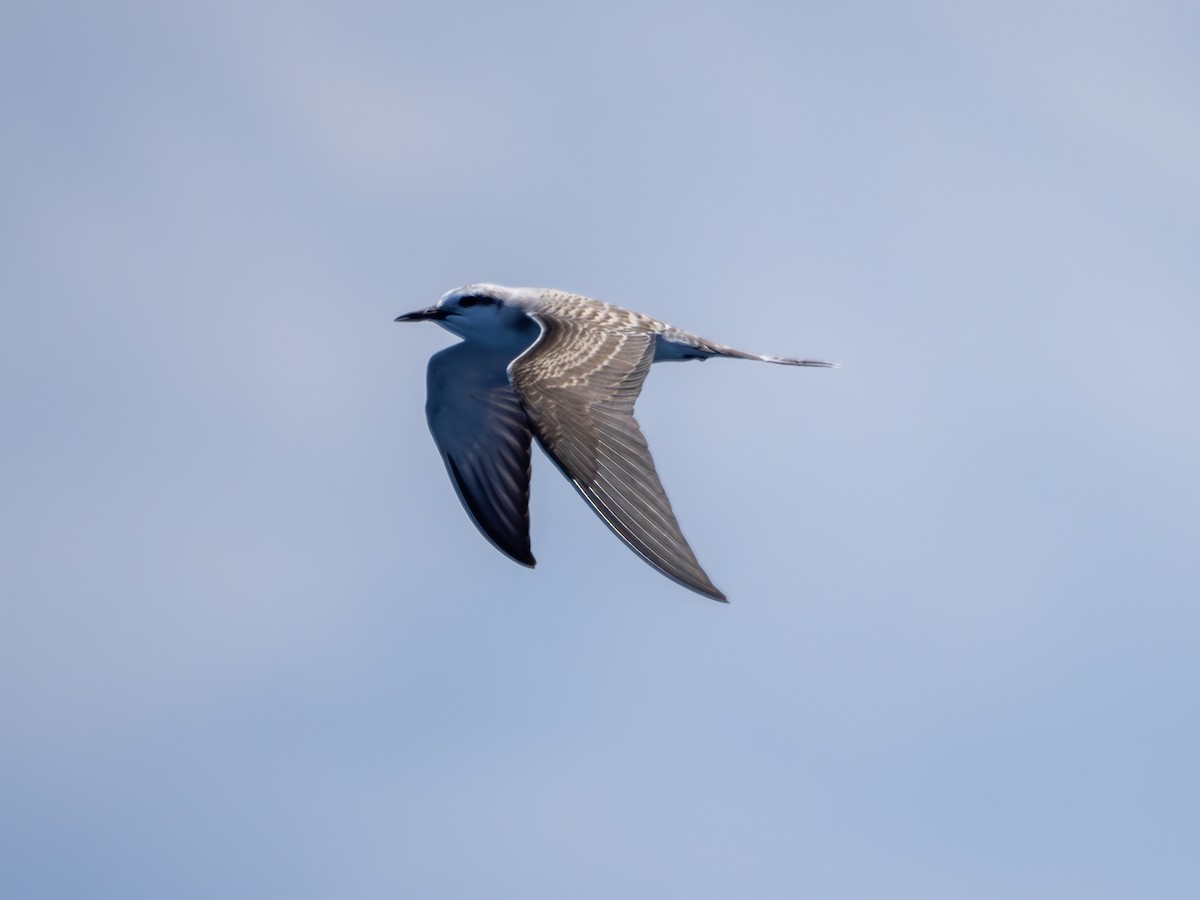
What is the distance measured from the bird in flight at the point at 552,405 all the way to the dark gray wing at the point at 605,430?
0.02 meters

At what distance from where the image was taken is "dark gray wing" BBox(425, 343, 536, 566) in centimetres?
2855

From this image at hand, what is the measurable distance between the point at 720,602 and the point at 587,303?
10049 millimetres

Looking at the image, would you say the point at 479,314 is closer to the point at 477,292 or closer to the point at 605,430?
the point at 477,292

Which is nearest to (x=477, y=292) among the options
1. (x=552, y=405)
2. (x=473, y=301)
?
(x=473, y=301)

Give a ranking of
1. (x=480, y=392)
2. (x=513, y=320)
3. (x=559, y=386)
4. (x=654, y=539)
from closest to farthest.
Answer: (x=654, y=539) → (x=559, y=386) → (x=513, y=320) → (x=480, y=392)

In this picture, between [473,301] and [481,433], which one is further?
[481,433]

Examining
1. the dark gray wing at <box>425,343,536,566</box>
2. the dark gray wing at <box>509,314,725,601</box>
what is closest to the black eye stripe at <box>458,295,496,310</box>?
the dark gray wing at <box>425,343,536,566</box>

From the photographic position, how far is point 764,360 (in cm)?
2772

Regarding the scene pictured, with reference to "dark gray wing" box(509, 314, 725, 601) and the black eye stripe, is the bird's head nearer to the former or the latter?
the black eye stripe

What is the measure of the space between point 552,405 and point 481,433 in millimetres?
6880

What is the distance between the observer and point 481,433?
29.4m

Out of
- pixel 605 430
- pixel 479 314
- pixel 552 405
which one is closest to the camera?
pixel 605 430

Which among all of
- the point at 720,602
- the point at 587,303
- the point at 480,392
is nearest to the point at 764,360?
the point at 587,303

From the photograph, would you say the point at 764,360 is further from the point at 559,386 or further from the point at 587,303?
the point at 559,386
